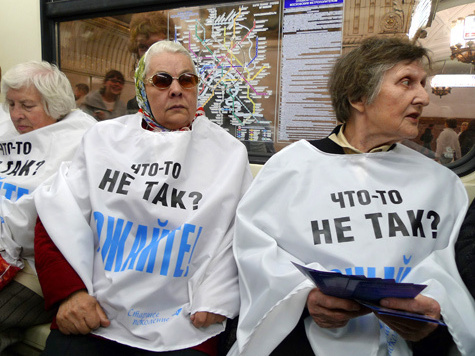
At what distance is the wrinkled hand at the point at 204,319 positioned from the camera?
1.48 m

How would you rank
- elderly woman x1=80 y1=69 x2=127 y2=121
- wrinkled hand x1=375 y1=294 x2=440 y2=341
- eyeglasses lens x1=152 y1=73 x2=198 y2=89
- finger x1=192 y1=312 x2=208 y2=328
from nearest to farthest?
wrinkled hand x1=375 y1=294 x2=440 y2=341 → finger x1=192 y1=312 x2=208 y2=328 → eyeglasses lens x1=152 y1=73 x2=198 y2=89 → elderly woman x1=80 y1=69 x2=127 y2=121

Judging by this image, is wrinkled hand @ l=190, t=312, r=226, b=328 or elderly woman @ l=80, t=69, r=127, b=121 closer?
wrinkled hand @ l=190, t=312, r=226, b=328

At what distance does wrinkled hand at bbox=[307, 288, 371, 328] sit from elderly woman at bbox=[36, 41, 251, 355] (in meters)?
0.40

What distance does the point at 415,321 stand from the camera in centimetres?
113

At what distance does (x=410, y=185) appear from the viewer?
59.8 inches

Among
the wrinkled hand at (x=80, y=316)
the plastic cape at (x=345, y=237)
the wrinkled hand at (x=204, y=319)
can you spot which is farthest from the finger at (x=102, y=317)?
the plastic cape at (x=345, y=237)

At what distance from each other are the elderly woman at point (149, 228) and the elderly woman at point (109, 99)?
1191mm

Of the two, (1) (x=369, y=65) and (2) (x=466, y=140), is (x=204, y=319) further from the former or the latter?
(2) (x=466, y=140)

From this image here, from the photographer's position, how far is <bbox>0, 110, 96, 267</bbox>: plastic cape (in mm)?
1938

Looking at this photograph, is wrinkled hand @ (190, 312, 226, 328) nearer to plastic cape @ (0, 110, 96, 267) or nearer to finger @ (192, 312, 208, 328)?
finger @ (192, 312, 208, 328)

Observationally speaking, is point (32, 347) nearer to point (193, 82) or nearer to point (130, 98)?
point (193, 82)

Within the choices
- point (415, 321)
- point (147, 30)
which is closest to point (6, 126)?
point (147, 30)

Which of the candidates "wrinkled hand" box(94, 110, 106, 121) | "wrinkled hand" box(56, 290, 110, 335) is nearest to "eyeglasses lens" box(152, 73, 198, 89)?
"wrinkled hand" box(56, 290, 110, 335)

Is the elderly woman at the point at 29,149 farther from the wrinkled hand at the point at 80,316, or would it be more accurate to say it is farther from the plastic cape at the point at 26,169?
the wrinkled hand at the point at 80,316
